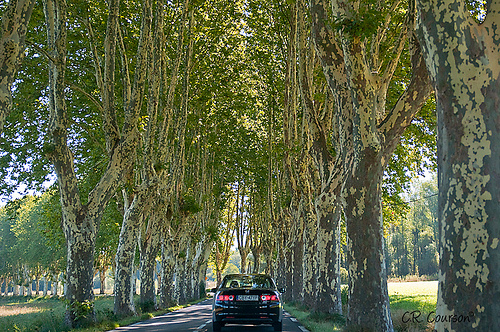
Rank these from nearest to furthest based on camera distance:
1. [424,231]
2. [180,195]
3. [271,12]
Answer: [271,12] < [180,195] < [424,231]

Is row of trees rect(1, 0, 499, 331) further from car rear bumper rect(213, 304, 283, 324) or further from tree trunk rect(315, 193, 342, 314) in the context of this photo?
car rear bumper rect(213, 304, 283, 324)

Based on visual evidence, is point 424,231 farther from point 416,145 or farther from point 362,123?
point 362,123

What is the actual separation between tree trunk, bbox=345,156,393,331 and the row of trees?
3 centimetres

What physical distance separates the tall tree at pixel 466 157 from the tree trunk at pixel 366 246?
11.6ft

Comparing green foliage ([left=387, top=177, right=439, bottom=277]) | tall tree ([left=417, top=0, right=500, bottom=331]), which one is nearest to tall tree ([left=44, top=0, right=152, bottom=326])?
tall tree ([left=417, top=0, right=500, bottom=331])

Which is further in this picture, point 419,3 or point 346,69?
point 346,69

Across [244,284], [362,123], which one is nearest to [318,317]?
[244,284]

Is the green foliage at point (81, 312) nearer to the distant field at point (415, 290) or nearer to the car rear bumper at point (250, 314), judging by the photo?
the car rear bumper at point (250, 314)

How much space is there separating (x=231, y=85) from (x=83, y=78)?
10.8 meters

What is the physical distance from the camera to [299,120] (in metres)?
23.5

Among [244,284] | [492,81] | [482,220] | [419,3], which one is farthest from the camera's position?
[244,284]

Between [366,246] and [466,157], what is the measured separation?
411 centimetres

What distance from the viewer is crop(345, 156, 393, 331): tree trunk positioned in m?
8.27

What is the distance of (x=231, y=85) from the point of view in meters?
28.2
